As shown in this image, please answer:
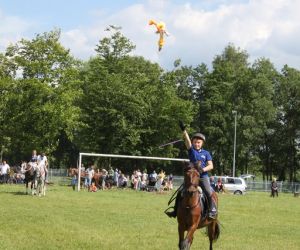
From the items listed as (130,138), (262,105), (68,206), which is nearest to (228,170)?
(262,105)

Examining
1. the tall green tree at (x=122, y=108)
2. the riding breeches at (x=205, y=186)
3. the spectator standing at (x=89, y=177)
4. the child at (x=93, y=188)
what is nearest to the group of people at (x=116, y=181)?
the spectator standing at (x=89, y=177)

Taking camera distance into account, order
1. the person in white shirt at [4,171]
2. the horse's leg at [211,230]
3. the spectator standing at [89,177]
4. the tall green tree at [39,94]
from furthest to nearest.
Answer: the tall green tree at [39,94]
the person in white shirt at [4,171]
the spectator standing at [89,177]
the horse's leg at [211,230]

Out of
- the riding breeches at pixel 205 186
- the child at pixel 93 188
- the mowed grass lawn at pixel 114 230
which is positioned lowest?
the mowed grass lawn at pixel 114 230

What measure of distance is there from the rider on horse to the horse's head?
0.26m

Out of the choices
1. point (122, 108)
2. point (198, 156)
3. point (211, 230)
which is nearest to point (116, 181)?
point (122, 108)

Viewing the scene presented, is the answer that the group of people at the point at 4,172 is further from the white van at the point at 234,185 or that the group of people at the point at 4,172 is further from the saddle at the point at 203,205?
the saddle at the point at 203,205

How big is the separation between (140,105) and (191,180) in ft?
182

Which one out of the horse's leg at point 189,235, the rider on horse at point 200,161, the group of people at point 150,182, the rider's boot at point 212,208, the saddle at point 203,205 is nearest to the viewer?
the horse's leg at point 189,235

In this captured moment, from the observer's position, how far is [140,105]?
6706 centimetres

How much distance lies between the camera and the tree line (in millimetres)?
54656

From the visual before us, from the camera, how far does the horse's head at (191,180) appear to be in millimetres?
11602

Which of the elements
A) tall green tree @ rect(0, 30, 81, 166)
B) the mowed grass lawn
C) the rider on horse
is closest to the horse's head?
the rider on horse

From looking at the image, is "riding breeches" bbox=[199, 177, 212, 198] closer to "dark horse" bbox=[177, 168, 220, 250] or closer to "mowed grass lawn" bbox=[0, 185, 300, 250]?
"dark horse" bbox=[177, 168, 220, 250]

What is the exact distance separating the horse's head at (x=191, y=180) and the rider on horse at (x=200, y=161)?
26cm
